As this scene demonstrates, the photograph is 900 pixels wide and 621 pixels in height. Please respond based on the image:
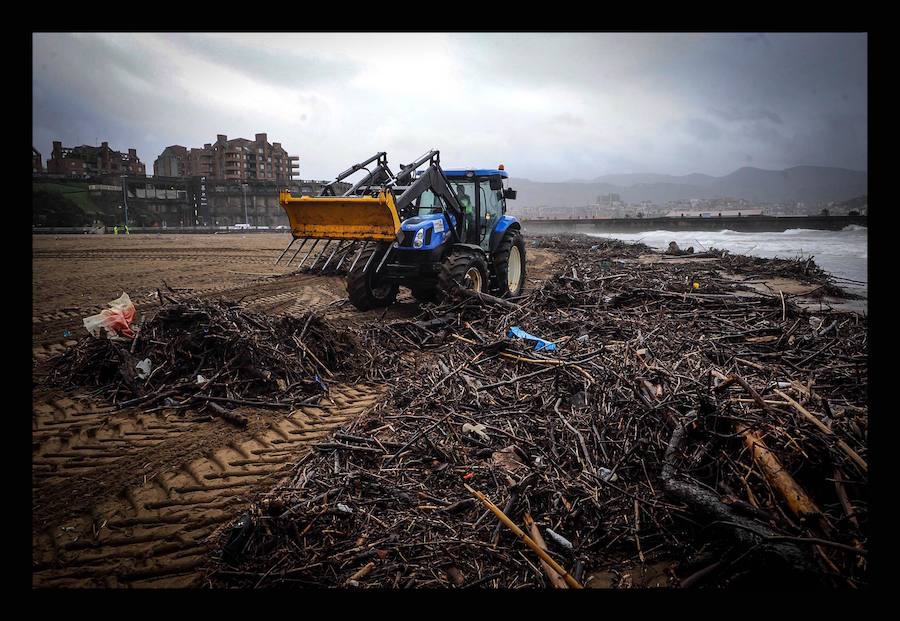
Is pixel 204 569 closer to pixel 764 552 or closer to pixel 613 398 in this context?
pixel 764 552

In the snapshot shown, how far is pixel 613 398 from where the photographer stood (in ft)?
12.8

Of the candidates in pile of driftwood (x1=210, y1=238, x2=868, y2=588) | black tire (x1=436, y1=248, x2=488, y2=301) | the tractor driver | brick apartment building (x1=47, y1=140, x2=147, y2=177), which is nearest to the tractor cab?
the tractor driver

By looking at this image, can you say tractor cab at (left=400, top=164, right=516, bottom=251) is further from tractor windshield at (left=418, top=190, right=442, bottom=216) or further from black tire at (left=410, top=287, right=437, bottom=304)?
black tire at (left=410, top=287, right=437, bottom=304)

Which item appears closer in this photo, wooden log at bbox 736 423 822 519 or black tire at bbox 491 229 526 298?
wooden log at bbox 736 423 822 519

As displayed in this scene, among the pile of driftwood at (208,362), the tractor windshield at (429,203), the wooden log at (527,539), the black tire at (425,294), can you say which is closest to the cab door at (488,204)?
the tractor windshield at (429,203)

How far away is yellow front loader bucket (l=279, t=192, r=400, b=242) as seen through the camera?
6.88 m

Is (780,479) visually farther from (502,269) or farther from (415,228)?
(502,269)

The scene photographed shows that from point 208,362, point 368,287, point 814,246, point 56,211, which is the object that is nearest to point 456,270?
point 368,287

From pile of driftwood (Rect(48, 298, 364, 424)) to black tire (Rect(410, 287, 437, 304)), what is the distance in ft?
9.01

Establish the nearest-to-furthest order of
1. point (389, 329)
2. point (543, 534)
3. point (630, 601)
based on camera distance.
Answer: point (630, 601) < point (543, 534) < point (389, 329)

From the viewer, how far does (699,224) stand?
38.3m

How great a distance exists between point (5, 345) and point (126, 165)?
261ft

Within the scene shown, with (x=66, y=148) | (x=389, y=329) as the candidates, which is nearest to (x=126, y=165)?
(x=66, y=148)

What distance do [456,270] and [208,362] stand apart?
12.7 feet
